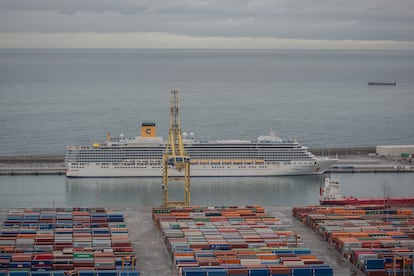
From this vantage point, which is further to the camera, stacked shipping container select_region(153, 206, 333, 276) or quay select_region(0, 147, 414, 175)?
quay select_region(0, 147, 414, 175)

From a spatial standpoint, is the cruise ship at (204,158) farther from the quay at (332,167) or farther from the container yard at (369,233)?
the container yard at (369,233)

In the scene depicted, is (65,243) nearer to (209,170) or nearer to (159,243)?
(159,243)

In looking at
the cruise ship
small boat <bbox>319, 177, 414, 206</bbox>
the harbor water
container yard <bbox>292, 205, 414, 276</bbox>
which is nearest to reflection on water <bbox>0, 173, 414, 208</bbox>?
the cruise ship

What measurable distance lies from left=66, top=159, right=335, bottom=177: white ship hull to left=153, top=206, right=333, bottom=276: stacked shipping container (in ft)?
37.9

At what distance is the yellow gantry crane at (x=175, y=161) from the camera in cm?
4128

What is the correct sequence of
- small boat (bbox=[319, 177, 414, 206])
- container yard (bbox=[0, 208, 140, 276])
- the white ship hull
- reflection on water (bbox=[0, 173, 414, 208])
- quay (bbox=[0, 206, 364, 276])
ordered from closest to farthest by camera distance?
container yard (bbox=[0, 208, 140, 276])
quay (bbox=[0, 206, 364, 276])
small boat (bbox=[319, 177, 414, 206])
reflection on water (bbox=[0, 173, 414, 208])
the white ship hull

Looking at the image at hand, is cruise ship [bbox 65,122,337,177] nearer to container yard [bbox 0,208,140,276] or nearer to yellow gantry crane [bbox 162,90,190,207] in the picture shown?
yellow gantry crane [bbox 162,90,190,207]

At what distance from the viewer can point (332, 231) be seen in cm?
3425

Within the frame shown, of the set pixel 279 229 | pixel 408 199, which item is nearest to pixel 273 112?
pixel 408 199

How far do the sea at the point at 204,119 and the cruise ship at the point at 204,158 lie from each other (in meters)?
0.83

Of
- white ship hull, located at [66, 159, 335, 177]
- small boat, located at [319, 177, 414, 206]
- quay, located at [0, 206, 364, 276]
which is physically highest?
white ship hull, located at [66, 159, 335, 177]

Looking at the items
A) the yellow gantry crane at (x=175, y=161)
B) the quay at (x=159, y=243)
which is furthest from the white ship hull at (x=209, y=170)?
the quay at (x=159, y=243)

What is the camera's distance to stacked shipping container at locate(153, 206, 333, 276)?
95.8 ft

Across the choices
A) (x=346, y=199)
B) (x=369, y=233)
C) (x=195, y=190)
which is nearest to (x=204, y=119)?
(x=195, y=190)
